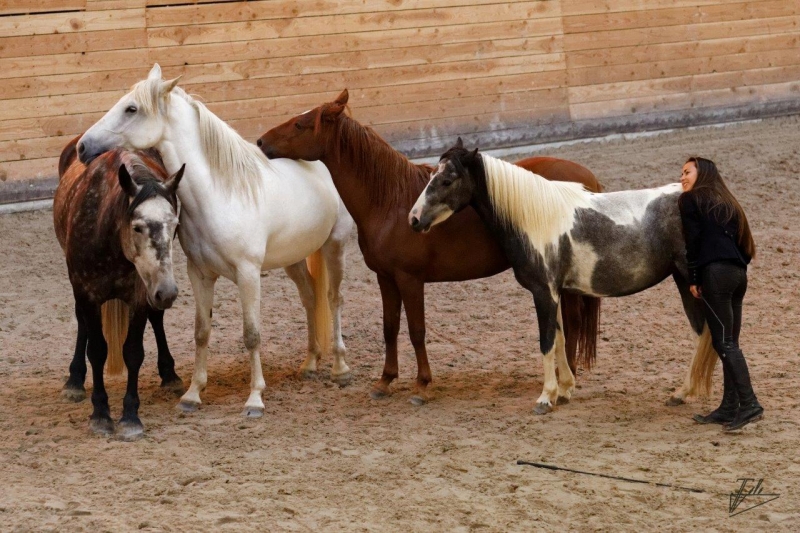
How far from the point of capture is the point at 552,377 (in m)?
5.22

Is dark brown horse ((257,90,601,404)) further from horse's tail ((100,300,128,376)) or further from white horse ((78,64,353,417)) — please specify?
horse's tail ((100,300,128,376))

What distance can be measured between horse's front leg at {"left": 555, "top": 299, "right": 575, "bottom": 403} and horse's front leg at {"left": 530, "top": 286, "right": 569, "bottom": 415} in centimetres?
5

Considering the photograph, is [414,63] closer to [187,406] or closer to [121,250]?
[187,406]

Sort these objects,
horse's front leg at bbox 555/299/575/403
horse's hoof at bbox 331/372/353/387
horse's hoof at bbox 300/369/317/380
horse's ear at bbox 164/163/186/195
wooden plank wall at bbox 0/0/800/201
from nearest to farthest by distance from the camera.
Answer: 1. horse's ear at bbox 164/163/186/195
2. horse's front leg at bbox 555/299/575/403
3. horse's hoof at bbox 331/372/353/387
4. horse's hoof at bbox 300/369/317/380
5. wooden plank wall at bbox 0/0/800/201

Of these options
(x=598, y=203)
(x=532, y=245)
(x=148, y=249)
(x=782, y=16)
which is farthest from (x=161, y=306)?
(x=782, y=16)

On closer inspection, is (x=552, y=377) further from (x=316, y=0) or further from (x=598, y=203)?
(x=316, y=0)

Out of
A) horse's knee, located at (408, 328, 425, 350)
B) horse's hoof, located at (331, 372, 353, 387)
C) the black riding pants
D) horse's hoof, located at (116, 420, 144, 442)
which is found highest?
the black riding pants

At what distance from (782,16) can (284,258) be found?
852cm

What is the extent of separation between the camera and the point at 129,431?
5.01m

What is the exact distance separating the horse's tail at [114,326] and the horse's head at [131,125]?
915 mm

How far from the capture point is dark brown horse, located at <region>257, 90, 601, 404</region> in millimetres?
5426

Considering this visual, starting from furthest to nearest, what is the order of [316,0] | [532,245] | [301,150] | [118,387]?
[316,0], [118,387], [301,150], [532,245]

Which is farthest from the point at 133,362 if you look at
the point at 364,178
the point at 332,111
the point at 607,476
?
the point at 607,476

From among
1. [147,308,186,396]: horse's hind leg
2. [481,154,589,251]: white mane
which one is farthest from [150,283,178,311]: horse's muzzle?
[481,154,589,251]: white mane
